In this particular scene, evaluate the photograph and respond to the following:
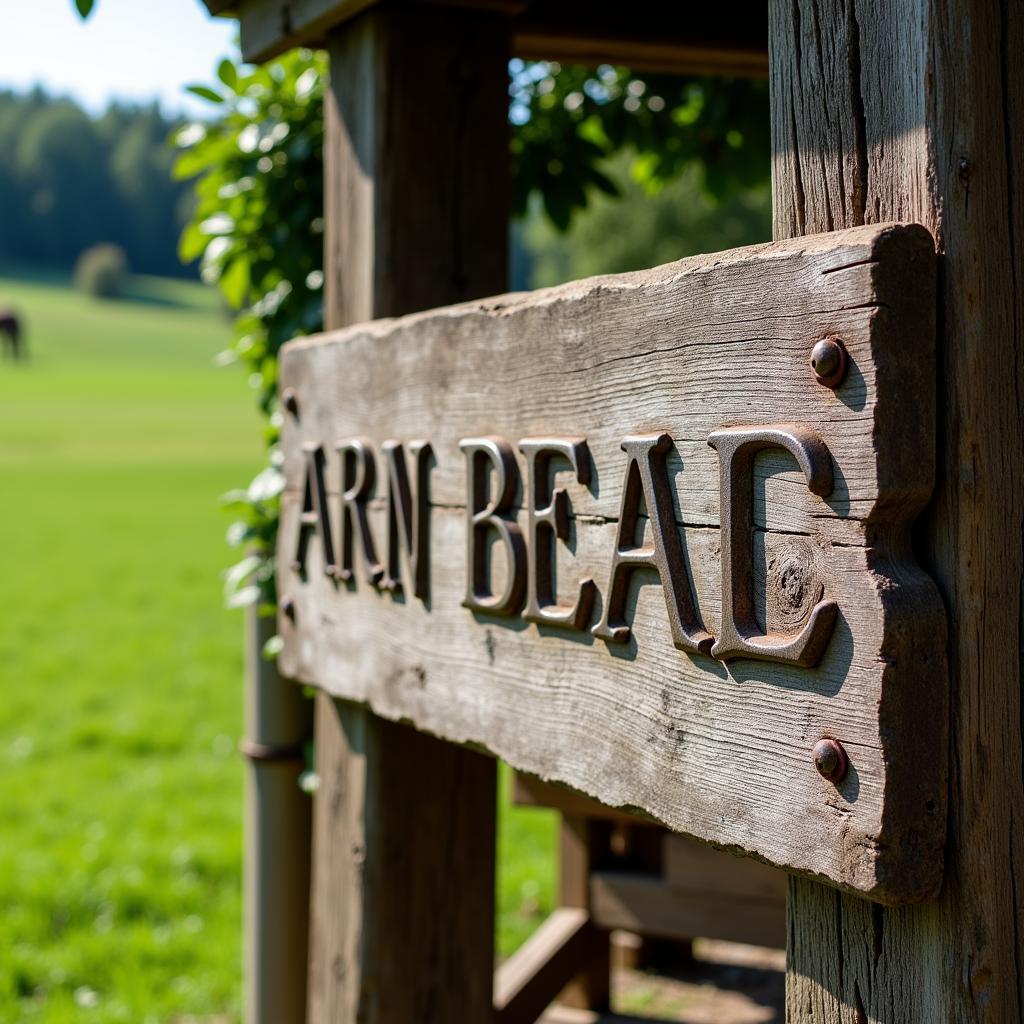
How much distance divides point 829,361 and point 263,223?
6.97ft

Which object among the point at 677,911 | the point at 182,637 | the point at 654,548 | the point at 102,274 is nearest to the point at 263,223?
the point at 654,548

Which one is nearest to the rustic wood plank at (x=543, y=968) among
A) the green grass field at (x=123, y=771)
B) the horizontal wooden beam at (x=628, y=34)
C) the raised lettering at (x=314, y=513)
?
the green grass field at (x=123, y=771)

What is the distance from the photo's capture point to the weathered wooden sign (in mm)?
1141

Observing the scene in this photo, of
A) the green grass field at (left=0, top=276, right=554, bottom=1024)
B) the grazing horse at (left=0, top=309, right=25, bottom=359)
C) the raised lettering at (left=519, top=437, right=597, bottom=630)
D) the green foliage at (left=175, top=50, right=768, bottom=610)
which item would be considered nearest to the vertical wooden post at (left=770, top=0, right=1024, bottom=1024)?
the raised lettering at (left=519, top=437, right=597, bottom=630)

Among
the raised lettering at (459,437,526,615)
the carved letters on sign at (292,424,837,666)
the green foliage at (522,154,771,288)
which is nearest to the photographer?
the carved letters on sign at (292,424,837,666)

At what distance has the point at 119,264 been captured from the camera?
7200cm

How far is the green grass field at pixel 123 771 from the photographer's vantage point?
4168 millimetres

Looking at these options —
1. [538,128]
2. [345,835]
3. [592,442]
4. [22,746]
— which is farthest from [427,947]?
[22,746]

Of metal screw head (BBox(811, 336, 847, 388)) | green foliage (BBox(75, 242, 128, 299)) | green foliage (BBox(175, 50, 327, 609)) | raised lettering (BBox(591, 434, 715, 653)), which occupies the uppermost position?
green foliage (BBox(75, 242, 128, 299))

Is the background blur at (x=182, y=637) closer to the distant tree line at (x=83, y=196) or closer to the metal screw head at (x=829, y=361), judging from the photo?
the metal screw head at (x=829, y=361)

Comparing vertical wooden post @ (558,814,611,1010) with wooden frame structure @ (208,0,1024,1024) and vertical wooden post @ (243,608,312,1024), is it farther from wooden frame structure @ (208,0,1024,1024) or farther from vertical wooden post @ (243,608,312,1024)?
wooden frame structure @ (208,0,1024,1024)

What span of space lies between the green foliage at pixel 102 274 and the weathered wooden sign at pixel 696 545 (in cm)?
7386

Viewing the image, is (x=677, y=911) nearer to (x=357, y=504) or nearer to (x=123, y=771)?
(x=357, y=504)

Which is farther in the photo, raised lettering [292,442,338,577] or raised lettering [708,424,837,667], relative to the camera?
raised lettering [292,442,338,577]
